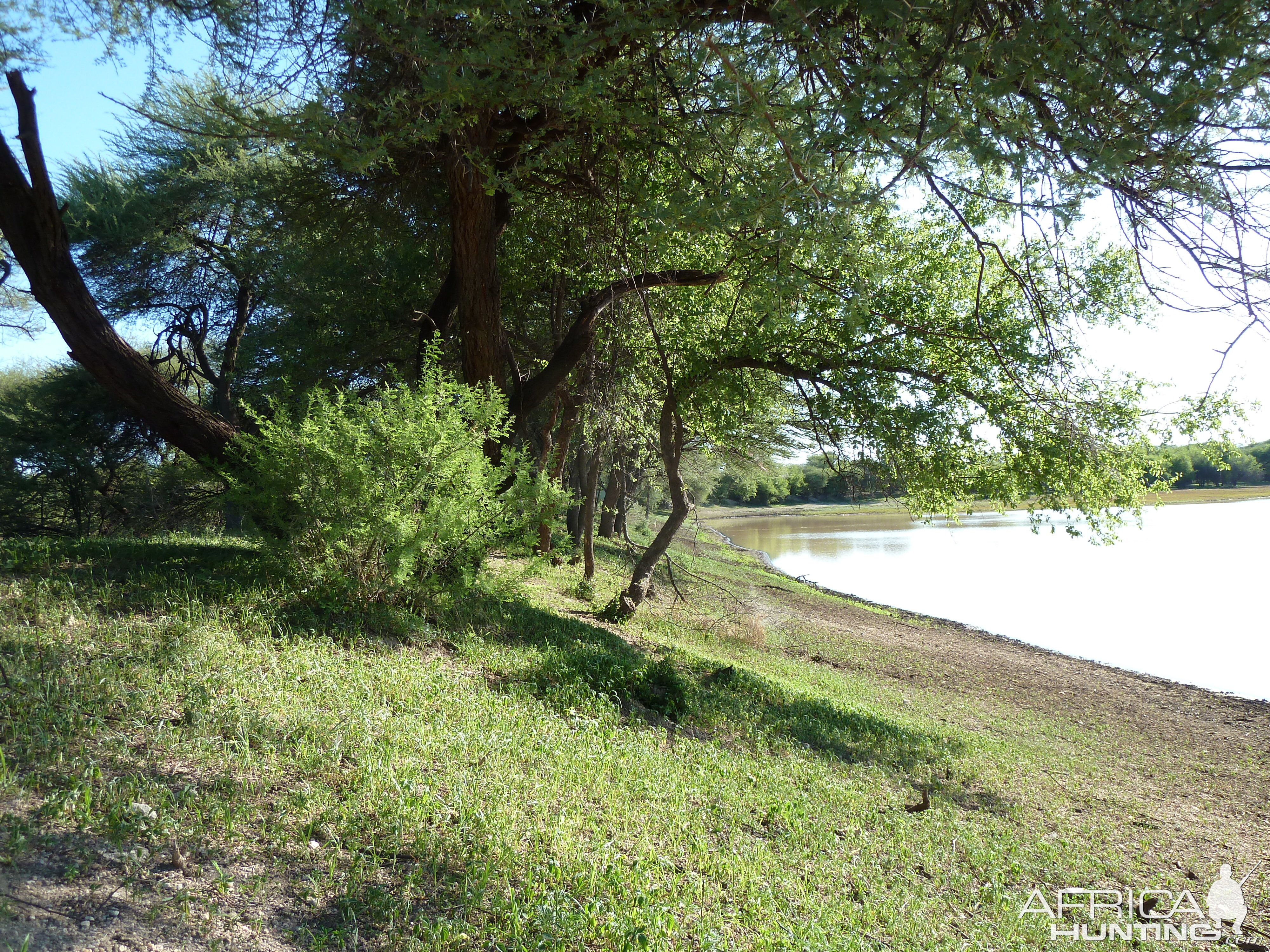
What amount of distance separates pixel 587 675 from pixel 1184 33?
215 inches

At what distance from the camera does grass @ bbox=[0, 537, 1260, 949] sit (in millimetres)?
2887

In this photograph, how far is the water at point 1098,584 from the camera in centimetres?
1722

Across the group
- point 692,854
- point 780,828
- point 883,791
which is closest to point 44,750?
point 692,854

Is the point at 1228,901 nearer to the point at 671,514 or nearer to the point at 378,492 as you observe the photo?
the point at 378,492

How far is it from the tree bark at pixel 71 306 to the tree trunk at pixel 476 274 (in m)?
2.74

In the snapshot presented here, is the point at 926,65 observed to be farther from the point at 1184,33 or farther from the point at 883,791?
the point at 883,791

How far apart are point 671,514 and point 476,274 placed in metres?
4.65

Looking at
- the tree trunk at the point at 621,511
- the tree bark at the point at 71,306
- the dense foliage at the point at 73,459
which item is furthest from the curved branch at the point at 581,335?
the tree trunk at the point at 621,511

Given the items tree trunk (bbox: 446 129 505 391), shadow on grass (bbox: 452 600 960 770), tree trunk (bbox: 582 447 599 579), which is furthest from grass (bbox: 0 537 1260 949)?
tree trunk (bbox: 582 447 599 579)

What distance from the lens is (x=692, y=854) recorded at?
12.5 feet

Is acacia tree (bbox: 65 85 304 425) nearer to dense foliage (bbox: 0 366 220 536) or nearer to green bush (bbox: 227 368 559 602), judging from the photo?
dense foliage (bbox: 0 366 220 536)

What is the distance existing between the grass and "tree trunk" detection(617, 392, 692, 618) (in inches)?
162

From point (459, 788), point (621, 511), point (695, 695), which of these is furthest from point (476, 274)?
point (621, 511)

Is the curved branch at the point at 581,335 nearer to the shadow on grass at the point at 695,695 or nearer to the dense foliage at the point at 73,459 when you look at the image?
the shadow on grass at the point at 695,695
